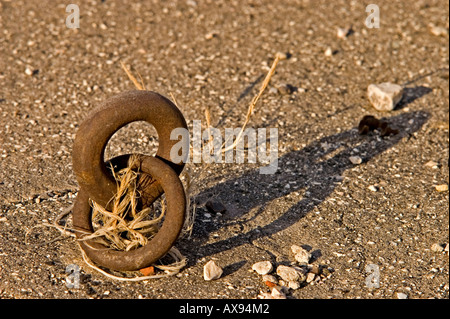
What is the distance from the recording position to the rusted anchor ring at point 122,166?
378 centimetres

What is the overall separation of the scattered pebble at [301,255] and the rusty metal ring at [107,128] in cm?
110

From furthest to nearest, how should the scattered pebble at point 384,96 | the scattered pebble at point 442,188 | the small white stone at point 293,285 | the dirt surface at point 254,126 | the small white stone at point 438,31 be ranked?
the small white stone at point 438,31 → the scattered pebble at point 384,96 → the scattered pebble at point 442,188 → the dirt surface at point 254,126 → the small white stone at point 293,285

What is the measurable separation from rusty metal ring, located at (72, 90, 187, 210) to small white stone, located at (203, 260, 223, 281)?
61 cm

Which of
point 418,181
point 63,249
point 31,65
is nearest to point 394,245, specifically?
point 418,181

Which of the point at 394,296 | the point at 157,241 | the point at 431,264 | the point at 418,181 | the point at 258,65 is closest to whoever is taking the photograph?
the point at 157,241

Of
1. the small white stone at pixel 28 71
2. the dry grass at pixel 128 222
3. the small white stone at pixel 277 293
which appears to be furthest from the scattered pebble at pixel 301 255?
the small white stone at pixel 28 71

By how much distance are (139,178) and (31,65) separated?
119 inches

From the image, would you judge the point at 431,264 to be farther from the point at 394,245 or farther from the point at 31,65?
the point at 31,65

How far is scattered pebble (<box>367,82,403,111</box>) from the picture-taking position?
618cm

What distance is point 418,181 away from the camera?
5.41 m

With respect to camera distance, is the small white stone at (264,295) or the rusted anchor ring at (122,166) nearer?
the rusted anchor ring at (122,166)

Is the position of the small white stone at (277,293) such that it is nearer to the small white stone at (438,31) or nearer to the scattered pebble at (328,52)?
the scattered pebble at (328,52)

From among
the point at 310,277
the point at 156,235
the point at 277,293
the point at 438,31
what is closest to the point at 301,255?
the point at 310,277

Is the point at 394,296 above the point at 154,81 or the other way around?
the other way around
